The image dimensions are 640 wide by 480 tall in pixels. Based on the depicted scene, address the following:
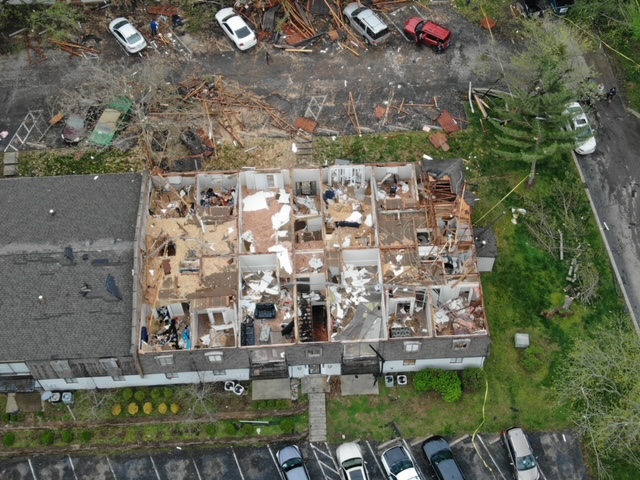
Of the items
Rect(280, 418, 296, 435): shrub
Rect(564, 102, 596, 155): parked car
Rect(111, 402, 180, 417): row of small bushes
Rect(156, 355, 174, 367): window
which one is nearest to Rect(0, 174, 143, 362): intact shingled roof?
Rect(156, 355, 174, 367): window

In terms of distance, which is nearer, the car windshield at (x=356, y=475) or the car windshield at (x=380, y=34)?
the car windshield at (x=356, y=475)

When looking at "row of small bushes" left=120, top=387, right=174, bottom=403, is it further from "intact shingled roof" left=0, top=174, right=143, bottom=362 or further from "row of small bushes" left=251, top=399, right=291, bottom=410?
"row of small bushes" left=251, top=399, right=291, bottom=410

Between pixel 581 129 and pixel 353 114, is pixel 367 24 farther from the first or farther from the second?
pixel 581 129

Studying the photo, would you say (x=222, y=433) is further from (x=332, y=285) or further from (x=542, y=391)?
(x=542, y=391)

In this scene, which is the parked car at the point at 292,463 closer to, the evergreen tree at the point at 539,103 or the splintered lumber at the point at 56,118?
the evergreen tree at the point at 539,103

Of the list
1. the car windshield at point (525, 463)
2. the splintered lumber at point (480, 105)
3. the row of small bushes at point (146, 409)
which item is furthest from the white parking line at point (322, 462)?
the splintered lumber at point (480, 105)
